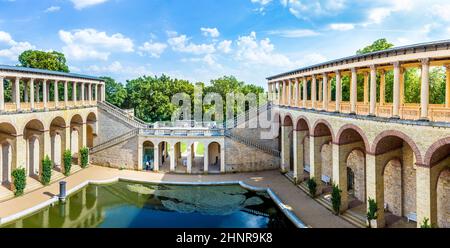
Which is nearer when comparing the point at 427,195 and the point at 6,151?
the point at 427,195

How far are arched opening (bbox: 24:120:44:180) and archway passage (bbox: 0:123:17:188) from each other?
1766mm

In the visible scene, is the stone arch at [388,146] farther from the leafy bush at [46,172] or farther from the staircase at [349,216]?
the leafy bush at [46,172]

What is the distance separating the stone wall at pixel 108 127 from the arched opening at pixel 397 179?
29656mm

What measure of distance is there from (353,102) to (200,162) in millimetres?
24403

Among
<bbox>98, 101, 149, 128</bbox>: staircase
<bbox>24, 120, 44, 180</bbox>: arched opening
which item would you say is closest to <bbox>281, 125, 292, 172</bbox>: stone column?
<bbox>98, 101, 149, 128</bbox>: staircase

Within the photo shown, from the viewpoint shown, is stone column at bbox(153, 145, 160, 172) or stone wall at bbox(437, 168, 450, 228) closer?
stone wall at bbox(437, 168, 450, 228)

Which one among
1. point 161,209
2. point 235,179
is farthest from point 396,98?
point 235,179

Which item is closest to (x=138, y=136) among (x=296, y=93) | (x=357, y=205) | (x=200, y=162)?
(x=200, y=162)

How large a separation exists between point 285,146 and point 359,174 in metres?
10.4

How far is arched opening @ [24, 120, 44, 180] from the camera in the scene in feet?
106

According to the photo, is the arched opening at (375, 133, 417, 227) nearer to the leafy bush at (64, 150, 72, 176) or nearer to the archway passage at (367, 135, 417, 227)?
the archway passage at (367, 135, 417, 227)

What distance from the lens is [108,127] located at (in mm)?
41469

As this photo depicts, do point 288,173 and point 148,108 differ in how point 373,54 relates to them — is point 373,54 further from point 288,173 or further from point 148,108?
point 148,108

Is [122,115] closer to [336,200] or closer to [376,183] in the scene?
[336,200]
